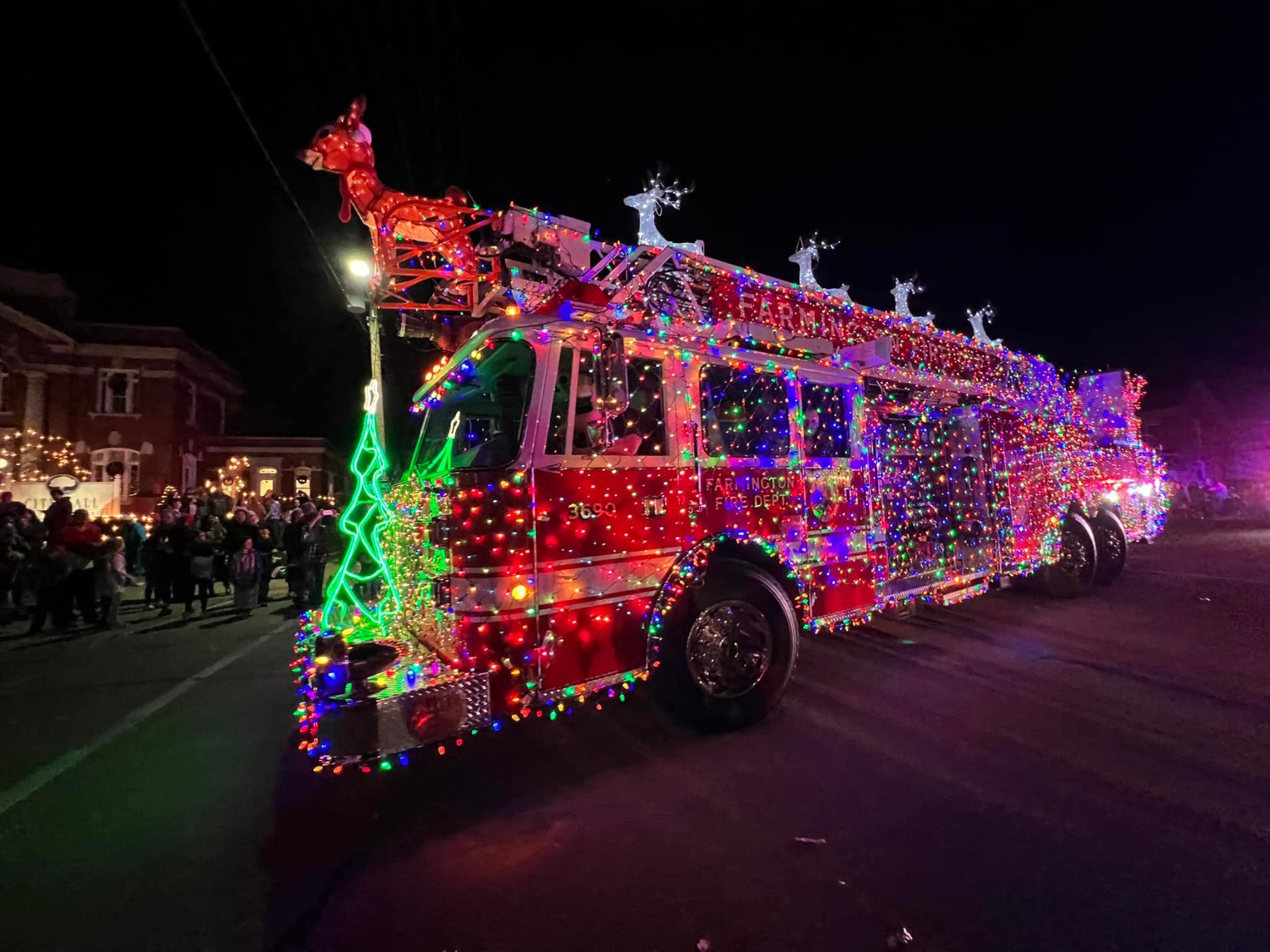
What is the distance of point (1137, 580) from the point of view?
9094mm

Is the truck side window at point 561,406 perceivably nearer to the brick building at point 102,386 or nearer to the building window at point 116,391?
the brick building at point 102,386

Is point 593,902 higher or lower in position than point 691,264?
lower

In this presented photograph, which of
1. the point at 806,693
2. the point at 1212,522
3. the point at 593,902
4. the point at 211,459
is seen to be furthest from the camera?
the point at 211,459

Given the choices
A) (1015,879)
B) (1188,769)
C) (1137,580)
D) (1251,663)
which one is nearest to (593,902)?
(1015,879)

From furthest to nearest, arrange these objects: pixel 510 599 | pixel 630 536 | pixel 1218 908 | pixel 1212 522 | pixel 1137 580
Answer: pixel 1212 522
pixel 1137 580
pixel 630 536
pixel 510 599
pixel 1218 908

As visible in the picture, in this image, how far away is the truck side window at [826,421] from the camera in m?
4.80

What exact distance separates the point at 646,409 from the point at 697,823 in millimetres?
2321

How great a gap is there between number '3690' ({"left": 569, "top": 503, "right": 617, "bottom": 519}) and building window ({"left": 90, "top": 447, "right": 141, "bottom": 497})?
2817cm

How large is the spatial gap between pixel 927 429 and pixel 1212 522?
69.1 feet

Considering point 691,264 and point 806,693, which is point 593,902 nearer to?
point 806,693

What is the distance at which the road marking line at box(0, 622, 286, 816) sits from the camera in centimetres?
371

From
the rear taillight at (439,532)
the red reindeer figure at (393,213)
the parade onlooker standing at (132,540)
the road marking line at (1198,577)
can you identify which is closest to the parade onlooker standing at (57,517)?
the parade onlooker standing at (132,540)

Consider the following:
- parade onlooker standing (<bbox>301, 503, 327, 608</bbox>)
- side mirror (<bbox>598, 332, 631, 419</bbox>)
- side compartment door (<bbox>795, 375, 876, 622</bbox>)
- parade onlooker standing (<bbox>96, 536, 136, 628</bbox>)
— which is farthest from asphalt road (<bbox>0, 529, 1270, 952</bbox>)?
parade onlooker standing (<bbox>301, 503, 327, 608</bbox>)

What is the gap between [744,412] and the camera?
446 centimetres
